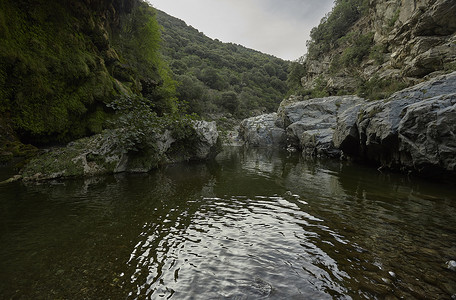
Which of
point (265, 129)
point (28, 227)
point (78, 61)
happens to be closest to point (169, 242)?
point (28, 227)

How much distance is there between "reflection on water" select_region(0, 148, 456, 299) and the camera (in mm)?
2939

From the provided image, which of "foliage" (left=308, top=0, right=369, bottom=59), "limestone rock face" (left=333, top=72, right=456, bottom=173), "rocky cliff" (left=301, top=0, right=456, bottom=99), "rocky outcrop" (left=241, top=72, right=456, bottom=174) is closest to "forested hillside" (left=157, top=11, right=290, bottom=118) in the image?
"rocky cliff" (left=301, top=0, right=456, bottom=99)

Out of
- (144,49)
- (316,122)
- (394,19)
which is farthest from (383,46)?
(144,49)

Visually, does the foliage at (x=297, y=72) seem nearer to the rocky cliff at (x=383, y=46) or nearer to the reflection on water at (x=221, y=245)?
the rocky cliff at (x=383, y=46)

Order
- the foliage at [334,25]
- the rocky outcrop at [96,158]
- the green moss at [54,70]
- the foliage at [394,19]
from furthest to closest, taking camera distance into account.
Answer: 1. the foliage at [334,25]
2. the foliage at [394,19]
3. the rocky outcrop at [96,158]
4. the green moss at [54,70]

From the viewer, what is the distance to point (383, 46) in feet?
88.6

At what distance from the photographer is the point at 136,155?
1209 centimetres

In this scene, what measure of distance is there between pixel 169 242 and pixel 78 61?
461 inches

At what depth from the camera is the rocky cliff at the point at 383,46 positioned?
17703 millimetres

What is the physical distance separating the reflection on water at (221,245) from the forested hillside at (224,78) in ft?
117

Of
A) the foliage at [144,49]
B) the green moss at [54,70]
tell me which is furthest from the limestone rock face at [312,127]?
the green moss at [54,70]

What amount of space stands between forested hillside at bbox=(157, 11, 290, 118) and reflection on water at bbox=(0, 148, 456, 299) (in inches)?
1403

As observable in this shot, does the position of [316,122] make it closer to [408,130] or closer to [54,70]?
[408,130]

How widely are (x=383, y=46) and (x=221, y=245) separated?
110 ft
